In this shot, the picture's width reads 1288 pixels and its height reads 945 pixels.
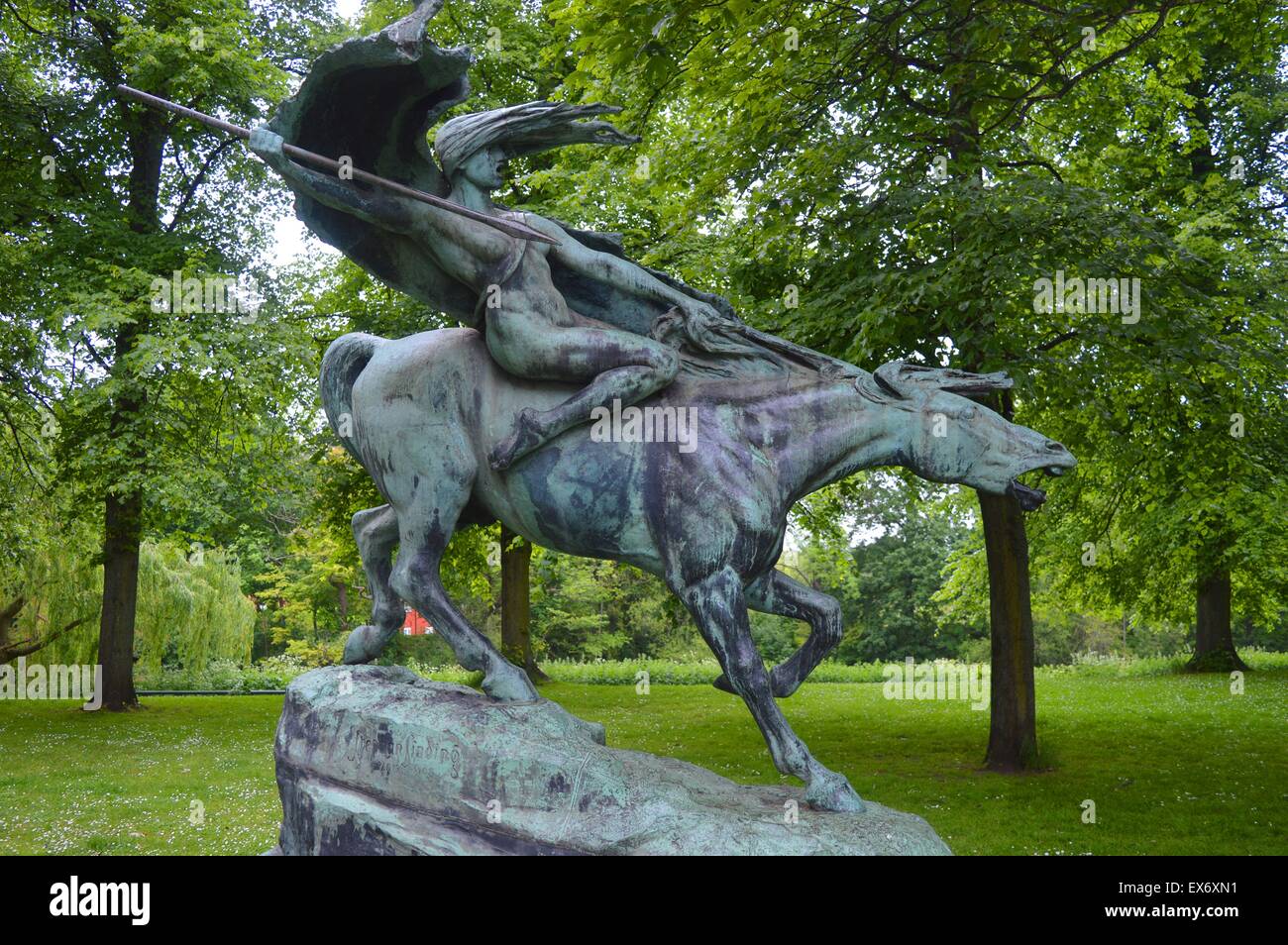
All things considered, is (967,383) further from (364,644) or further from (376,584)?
(364,644)

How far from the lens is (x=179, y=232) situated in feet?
53.5

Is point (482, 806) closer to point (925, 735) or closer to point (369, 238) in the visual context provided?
point (369, 238)

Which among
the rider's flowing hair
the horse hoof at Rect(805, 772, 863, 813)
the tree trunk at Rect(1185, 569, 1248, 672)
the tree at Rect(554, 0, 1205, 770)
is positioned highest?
the tree at Rect(554, 0, 1205, 770)

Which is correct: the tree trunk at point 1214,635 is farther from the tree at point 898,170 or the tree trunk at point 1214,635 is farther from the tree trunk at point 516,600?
the tree trunk at point 516,600

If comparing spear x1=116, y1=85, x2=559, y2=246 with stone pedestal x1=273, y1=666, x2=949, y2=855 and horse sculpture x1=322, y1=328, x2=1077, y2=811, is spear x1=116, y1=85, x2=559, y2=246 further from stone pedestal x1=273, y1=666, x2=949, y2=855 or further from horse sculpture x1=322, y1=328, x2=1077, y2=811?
stone pedestal x1=273, y1=666, x2=949, y2=855

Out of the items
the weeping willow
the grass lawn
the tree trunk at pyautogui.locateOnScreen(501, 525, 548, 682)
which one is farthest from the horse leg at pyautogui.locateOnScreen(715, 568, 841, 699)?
the weeping willow

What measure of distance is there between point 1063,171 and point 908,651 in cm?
2351

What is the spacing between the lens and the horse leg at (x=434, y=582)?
4.43m

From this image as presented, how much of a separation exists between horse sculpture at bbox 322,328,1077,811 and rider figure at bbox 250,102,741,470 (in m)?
0.13

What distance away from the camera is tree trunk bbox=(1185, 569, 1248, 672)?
19.9m

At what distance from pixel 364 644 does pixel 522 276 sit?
5.73 feet

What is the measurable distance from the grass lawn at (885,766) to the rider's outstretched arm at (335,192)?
16.9ft

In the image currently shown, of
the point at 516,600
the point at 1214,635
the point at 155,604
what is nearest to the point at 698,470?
the point at 516,600

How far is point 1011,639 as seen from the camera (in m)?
10.5
